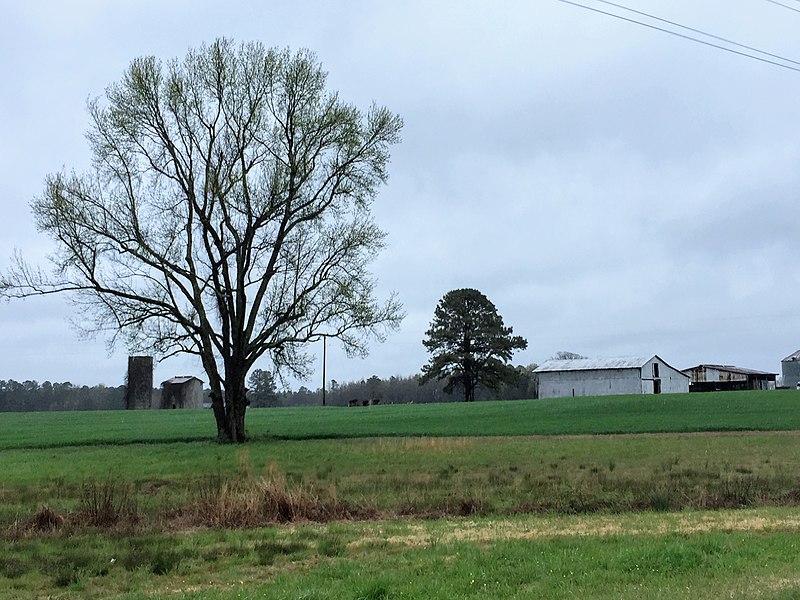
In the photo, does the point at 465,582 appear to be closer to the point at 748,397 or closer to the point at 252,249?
the point at 252,249

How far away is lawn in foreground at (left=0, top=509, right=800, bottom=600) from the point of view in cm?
863

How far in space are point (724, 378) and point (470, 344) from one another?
3982 centimetres

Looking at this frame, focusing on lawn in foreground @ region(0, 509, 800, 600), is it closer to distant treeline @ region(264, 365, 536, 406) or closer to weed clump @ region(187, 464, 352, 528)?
weed clump @ region(187, 464, 352, 528)

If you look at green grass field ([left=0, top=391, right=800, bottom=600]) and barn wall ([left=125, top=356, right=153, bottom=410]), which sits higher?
barn wall ([left=125, top=356, right=153, bottom=410])

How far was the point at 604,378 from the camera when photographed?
96.9 metres

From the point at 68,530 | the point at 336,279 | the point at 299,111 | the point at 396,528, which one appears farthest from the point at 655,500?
the point at 299,111

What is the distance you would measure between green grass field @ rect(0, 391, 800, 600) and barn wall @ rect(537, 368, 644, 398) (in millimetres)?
63697

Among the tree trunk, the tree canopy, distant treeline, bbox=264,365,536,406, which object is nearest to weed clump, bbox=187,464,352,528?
the tree trunk

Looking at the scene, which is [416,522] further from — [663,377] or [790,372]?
[790,372]

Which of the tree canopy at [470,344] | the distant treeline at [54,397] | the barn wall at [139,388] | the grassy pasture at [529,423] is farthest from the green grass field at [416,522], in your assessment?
the distant treeline at [54,397]

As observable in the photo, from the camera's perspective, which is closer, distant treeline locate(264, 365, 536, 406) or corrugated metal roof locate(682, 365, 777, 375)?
corrugated metal roof locate(682, 365, 777, 375)

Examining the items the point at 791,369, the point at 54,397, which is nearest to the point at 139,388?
the point at 54,397

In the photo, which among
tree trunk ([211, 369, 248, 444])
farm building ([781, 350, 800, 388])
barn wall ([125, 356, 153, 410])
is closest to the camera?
tree trunk ([211, 369, 248, 444])

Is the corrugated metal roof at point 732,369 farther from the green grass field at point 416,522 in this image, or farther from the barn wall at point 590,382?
the green grass field at point 416,522
